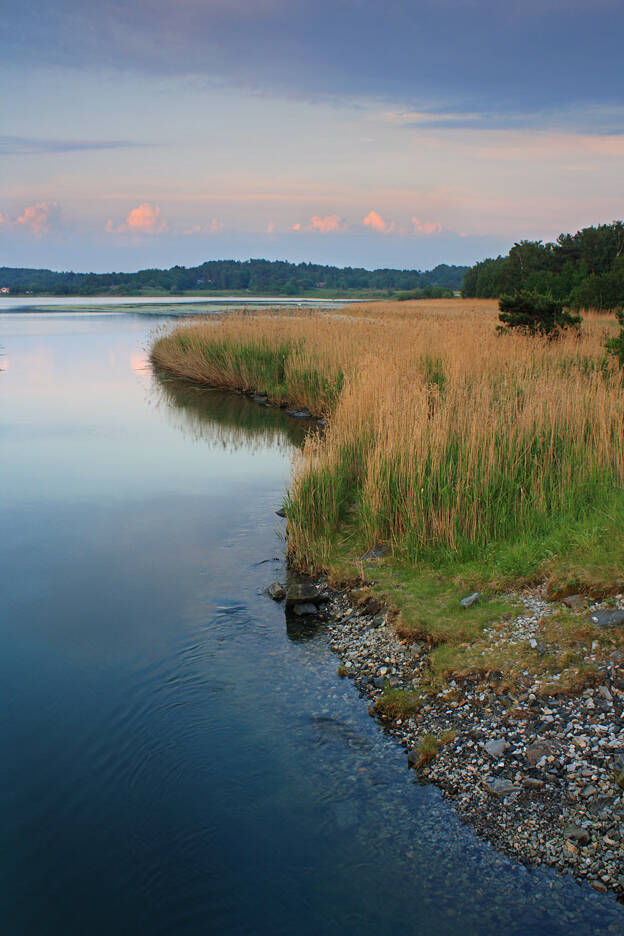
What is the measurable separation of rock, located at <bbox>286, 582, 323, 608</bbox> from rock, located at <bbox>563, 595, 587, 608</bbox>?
2.52m

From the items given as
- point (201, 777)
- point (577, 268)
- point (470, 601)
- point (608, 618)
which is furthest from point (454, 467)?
point (577, 268)

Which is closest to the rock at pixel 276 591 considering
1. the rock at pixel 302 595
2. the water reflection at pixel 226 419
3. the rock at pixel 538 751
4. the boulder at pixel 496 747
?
the rock at pixel 302 595

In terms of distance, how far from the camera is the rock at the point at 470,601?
6.09 m

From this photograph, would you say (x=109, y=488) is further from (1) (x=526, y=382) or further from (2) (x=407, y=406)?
(1) (x=526, y=382)

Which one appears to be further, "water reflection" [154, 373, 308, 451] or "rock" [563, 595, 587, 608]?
"water reflection" [154, 373, 308, 451]

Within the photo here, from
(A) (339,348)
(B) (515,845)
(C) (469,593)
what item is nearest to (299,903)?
(B) (515,845)

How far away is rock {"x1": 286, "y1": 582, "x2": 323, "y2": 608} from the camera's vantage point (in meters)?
6.97

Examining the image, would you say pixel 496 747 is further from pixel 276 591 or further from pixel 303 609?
pixel 276 591

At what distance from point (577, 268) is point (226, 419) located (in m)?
34.5

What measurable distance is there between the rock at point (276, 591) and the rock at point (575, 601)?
9.72 ft

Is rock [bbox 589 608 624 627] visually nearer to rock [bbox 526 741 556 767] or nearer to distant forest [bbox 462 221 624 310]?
rock [bbox 526 741 556 767]

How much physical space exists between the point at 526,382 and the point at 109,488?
7.34m

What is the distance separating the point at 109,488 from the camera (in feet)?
39.6

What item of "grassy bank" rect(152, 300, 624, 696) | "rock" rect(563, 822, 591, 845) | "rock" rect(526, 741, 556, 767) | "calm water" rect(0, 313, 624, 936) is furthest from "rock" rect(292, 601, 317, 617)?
"rock" rect(563, 822, 591, 845)
